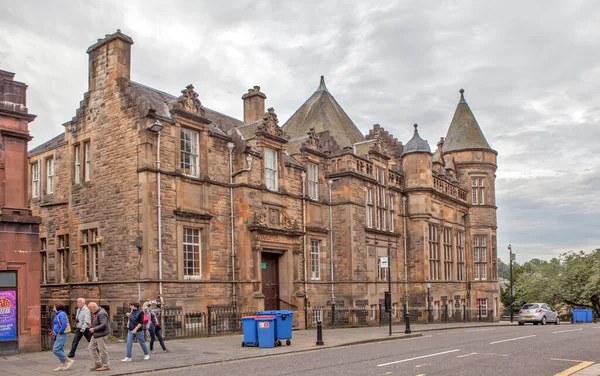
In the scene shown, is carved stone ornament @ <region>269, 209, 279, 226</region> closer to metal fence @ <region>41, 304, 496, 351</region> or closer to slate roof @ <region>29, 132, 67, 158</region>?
metal fence @ <region>41, 304, 496, 351</region>

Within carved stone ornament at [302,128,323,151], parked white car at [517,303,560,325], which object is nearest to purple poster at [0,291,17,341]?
carved stone ornament at [302,128,323,151]

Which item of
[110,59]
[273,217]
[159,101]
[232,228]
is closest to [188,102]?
[159,101]

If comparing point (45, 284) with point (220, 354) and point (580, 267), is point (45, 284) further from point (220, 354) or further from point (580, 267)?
point (580, 267)

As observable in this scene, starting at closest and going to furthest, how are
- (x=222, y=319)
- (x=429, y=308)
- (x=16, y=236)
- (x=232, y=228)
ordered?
(x=16, y=236) < (x=222, y=319) < (x=232, y=228) < (x=429, y=308)

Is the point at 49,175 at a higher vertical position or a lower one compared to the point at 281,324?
higher

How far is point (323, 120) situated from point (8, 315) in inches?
924

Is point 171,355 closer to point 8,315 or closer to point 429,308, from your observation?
point 8,315

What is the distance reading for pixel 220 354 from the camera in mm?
16969

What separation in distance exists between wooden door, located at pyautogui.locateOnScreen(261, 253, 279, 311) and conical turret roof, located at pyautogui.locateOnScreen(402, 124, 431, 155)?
14372 mm

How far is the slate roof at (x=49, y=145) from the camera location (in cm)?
2685

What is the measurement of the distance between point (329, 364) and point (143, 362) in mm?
4716

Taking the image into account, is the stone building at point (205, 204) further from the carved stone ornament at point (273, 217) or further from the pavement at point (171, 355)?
the pavement at point (171, 355)

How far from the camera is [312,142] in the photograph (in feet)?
105

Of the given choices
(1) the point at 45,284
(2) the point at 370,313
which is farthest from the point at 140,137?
(2) the point at 370,313
